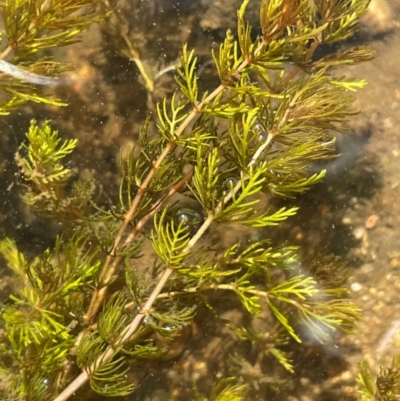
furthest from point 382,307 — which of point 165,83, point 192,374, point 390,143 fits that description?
point 165,83

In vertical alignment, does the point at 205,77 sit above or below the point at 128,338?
above

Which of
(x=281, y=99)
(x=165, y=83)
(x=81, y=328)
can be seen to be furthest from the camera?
(x=165, y=83)

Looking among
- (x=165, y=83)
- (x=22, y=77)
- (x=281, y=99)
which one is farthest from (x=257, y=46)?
(x=165, y=83)

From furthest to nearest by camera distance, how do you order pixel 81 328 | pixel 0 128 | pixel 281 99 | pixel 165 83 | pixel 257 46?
pixel 165 83 < pixel 0 128 < pixel 81 328 < pixel 281 99 < pixel 257 46

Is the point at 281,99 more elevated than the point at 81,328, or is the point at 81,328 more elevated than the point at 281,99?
the point at 281,99

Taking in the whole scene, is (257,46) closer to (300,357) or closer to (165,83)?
(165,83)

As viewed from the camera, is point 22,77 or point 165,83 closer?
point 22,77

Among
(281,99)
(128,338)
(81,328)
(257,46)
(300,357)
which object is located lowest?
(300,357)

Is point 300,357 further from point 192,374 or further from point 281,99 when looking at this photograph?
point 281,99

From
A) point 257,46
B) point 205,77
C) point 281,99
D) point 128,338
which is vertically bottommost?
point 128,338
